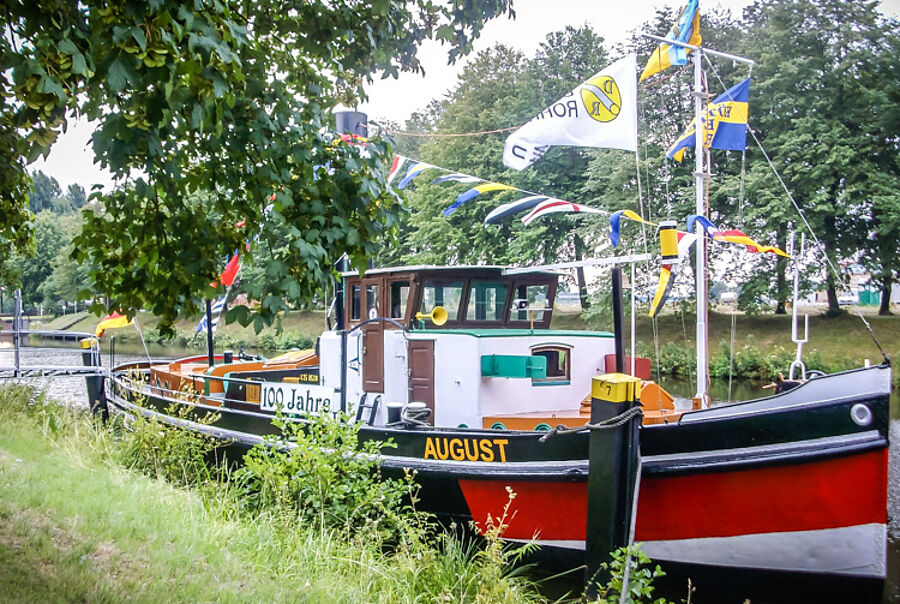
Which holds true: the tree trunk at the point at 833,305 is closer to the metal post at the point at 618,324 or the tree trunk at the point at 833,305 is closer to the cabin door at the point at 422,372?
the cabin door at the point at 422,372

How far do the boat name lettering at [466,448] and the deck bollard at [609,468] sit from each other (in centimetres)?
151

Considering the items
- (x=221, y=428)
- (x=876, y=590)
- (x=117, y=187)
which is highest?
(x=117, y=187)

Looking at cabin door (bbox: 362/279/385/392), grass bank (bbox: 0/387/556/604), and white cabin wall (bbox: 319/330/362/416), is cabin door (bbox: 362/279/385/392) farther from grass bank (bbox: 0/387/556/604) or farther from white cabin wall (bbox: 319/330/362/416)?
grass bank (bbox: 0/387/556/604)

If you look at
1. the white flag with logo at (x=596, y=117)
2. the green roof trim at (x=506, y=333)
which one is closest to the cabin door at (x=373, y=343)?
the green roof trim at (x=506, y=333)

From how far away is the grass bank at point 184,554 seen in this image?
4.07 meters

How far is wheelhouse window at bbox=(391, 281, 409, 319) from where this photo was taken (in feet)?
29.4

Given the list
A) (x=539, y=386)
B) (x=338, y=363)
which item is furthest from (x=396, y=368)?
(x=539, y=386)

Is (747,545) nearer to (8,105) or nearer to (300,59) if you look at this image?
Answer: (300,59)

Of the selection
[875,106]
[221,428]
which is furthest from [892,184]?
[221,428]

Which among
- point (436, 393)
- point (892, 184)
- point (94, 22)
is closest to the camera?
point (94, 22)

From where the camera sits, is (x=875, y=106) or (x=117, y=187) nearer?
(x=117, y=187)

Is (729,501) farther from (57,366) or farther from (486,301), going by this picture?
(57,366)

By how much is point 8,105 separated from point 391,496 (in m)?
3.84

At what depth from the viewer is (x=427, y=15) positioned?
513 centimetres
